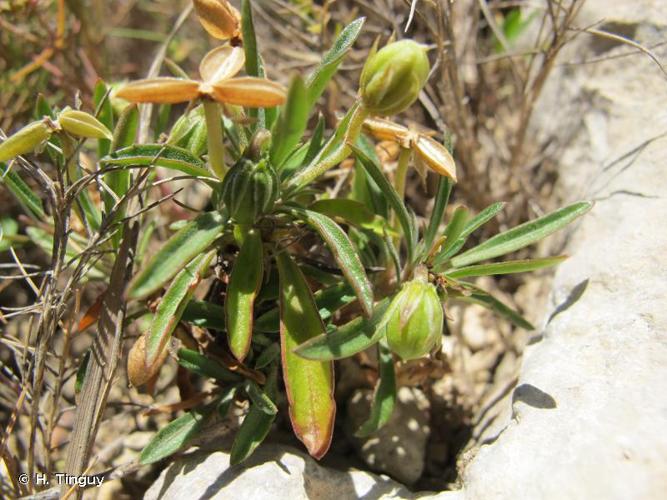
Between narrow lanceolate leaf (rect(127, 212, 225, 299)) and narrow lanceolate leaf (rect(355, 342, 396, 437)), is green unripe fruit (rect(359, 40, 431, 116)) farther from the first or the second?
narrow lanceolate leaf (rect(355, 342, 396, 437))

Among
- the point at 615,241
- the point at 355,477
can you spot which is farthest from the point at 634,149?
the point at 355,477

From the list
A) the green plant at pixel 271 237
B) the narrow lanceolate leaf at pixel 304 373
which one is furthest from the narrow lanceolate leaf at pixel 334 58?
the narrow lanceolate leaf at pixel 304 373

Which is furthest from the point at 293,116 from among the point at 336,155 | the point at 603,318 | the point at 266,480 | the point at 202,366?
the point at 603,318

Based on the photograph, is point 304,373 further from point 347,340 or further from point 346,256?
point 346,256

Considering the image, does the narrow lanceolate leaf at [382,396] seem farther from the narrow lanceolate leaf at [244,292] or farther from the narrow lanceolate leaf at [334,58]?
the narrow lanceolate leaf at [334,58]

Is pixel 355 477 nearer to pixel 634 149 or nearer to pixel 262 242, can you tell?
pixel 262 242
